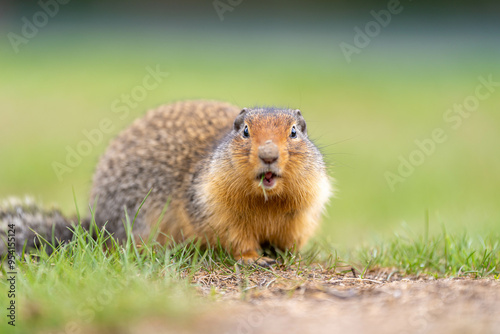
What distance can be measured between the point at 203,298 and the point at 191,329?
863 mm

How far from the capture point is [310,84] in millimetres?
18672

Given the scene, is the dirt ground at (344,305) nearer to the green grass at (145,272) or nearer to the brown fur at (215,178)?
the green grass at (145,272)

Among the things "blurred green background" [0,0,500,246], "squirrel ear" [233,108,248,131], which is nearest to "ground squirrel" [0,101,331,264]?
"squirrel ear" [233,108,248,131]

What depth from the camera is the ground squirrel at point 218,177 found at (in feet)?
18.4

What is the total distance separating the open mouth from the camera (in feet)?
17.8

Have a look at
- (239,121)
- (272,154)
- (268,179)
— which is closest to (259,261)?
(268,179)

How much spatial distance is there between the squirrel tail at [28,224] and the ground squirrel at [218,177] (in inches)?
3.5

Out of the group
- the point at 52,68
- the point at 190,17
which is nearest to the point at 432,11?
the point at 190,17

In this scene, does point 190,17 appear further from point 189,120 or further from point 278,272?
point 278,272

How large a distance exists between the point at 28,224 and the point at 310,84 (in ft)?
42.8

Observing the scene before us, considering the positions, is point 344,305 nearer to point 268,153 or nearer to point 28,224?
point 268,153

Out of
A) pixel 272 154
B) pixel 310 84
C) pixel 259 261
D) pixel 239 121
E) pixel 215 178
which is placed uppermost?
pixel 310 84

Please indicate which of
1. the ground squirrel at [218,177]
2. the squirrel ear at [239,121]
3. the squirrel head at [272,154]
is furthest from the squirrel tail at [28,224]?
the squirrel head at [272,154]

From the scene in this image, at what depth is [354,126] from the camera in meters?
16.1
